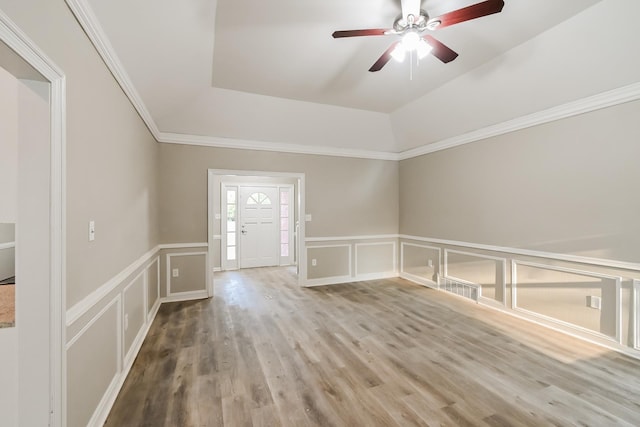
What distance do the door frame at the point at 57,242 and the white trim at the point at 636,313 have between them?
13.7ft

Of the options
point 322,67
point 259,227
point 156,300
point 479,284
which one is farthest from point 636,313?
point 259,227

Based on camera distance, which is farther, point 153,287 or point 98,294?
point 153,287

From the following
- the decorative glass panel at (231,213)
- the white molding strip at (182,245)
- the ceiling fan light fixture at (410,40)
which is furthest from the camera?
the decorative glass panel at (231,213)

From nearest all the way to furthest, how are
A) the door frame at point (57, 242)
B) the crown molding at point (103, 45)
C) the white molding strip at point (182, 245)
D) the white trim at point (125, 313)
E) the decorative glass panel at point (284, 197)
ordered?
the door frame at point (57, 242), the crown molding at point (103, 45), the white trim at point (125, 313), the white molding strip at point (182, 245), the decorative glass panel at point (284, 197)

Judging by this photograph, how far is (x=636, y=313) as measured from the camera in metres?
2.45

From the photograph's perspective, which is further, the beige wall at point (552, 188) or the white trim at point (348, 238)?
the white trim at point (348, 238)

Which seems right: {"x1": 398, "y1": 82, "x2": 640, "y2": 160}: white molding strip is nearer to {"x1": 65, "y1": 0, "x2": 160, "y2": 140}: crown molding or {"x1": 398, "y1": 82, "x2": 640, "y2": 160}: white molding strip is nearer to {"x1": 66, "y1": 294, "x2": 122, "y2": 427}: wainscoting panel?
{"x1": 65, "y1": 0, "x2": 160, "y2": 140}: crown molding

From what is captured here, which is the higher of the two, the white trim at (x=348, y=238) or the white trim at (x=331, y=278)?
the white trim at (x=348, y=238)

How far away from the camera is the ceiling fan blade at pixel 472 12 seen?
5.23 feet

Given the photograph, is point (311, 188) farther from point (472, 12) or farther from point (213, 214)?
point (472, 12)

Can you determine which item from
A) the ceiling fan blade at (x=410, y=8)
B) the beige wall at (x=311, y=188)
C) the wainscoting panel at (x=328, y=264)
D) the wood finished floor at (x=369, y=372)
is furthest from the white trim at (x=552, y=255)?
the ceiling fan blade at (x=410, y=8)

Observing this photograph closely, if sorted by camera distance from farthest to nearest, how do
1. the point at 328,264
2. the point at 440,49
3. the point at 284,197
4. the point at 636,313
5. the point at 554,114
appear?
the point at 284,197, the point at 328,264, the point at 554,114, the point at 636,313, the point at 440,49

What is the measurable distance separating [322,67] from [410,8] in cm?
126

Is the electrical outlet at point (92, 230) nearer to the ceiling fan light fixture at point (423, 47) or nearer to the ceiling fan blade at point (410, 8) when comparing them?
the ceiling fan blade at point (410, 8)
